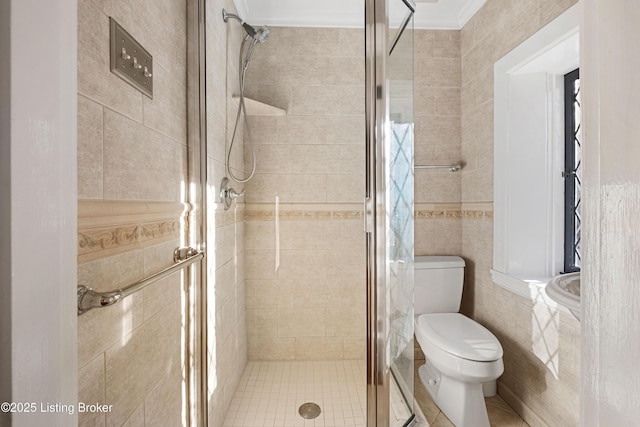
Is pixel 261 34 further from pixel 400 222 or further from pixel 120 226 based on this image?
pixel 120 226

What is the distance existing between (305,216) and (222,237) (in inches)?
18.9

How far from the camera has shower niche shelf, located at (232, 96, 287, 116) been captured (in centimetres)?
157

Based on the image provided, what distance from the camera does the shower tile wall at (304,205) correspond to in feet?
5.27

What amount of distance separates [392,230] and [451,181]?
0.96 m

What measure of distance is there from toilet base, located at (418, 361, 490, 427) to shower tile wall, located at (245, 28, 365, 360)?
1.52ft

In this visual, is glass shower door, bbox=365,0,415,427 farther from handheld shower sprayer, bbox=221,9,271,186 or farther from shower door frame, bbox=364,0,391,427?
handheld shower sprayer, bbox=221,9,271,186

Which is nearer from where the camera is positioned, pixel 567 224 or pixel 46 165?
pixel 46 165

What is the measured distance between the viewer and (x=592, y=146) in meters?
0.28

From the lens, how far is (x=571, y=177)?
60.7 inches

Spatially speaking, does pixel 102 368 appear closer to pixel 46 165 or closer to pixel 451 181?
pixel 46 165

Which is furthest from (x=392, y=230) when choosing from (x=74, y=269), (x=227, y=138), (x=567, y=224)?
(x=74, y=269)

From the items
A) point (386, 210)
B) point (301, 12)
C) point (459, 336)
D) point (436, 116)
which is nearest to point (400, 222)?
point (386, 210)

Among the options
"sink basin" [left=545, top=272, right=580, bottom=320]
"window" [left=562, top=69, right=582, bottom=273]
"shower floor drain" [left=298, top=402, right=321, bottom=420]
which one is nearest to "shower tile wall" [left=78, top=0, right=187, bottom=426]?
"shower floor drain" [left=298, top=402, right=321, bottom=420]

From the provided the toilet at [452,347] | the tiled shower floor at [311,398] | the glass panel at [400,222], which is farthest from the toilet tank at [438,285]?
the tiled shower floor at [311,398]
